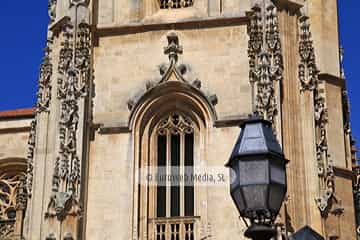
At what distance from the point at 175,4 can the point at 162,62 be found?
1888 millimetres

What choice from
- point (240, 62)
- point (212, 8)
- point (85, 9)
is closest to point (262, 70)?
point (240, 62)

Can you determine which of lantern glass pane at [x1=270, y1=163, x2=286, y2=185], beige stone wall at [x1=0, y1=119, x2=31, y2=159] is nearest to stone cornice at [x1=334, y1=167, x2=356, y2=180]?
beige stone wall at [x1=0, y1=119, x2=31, y2=159]

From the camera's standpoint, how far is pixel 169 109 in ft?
63.7

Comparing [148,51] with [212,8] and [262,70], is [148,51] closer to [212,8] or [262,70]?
[212,8]

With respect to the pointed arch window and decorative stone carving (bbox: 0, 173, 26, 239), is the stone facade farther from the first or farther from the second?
decorative stone carving (bbox: 0, 173, 26, 239)

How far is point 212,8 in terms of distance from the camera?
19.9 meters

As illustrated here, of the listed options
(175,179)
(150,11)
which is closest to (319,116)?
(175,179)

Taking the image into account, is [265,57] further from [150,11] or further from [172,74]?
[150,11]

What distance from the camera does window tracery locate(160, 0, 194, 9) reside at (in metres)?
20.5

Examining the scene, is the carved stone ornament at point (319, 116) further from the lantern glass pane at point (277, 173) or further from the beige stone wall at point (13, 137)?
the lantern glass pane at point (277, 173)

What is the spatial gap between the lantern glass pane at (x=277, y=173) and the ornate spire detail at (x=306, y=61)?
12769 millimetres

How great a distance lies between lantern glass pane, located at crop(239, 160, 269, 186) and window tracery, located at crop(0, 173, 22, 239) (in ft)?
64.6

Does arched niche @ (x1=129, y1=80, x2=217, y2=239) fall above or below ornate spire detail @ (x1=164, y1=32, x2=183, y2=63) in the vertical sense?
below

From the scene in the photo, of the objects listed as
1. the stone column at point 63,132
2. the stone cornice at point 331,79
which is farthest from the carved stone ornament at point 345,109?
the stone column at point 63,132
